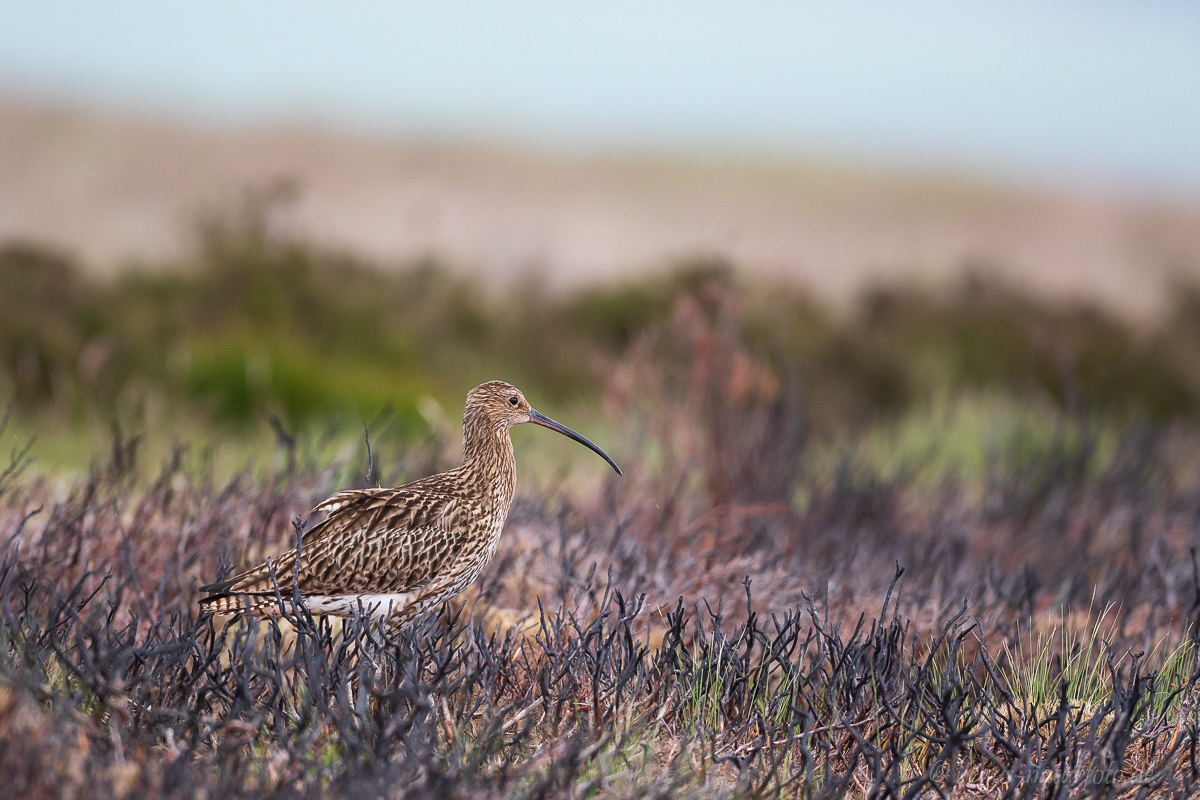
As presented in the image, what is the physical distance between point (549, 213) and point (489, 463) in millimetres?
19083

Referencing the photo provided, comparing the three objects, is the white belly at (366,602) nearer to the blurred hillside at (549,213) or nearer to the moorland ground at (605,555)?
the moorland ground at (605,555)

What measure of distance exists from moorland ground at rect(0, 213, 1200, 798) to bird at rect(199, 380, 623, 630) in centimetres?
12

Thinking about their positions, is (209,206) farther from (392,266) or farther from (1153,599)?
(1153,599)

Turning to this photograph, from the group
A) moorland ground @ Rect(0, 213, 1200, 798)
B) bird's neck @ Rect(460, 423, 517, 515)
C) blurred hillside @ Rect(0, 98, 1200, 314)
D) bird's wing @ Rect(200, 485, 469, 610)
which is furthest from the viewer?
blurred hillside @ Rect(0, 98, 1200, 314)

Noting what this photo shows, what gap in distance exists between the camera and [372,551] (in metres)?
3.80

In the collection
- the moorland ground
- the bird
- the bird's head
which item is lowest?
the moorland ground

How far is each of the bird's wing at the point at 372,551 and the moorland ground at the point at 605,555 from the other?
15 cm

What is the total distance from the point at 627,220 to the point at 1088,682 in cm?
2032

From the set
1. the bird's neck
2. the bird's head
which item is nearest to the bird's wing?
the bird's neck

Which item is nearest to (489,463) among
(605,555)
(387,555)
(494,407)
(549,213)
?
(494,407)

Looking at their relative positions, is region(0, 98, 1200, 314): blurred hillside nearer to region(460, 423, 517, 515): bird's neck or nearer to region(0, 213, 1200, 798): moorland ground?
region(0, 213, 1200, 798): moorland ground

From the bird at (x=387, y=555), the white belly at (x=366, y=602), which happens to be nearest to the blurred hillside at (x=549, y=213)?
the bird at (x=387, y=555)

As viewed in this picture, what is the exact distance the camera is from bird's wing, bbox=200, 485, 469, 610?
380cm

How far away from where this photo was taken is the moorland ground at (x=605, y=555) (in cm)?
339
